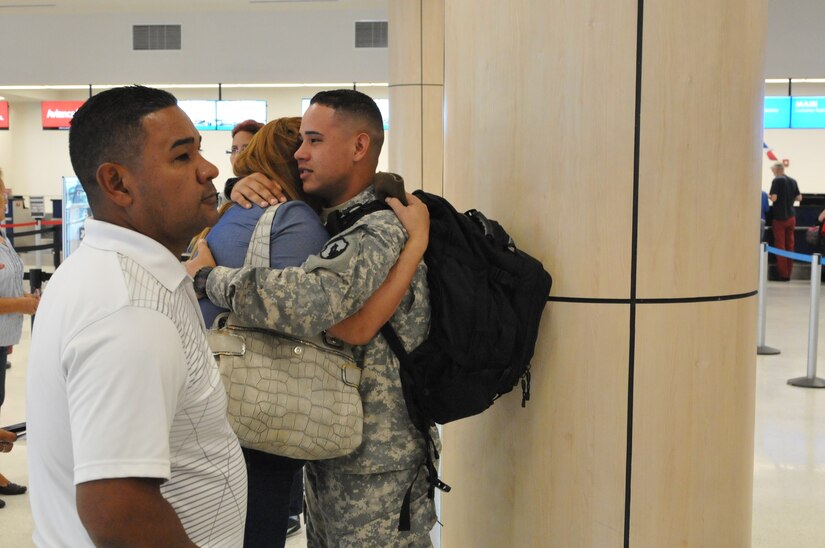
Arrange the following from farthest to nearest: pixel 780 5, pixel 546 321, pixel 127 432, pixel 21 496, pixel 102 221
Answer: pixel 780 5 < pixel 21 496 < pixel 546 321 < pixel 102 221 < pixel 127 432

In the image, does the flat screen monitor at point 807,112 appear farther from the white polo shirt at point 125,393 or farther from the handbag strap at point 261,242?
the white polo shirt at point 125,393

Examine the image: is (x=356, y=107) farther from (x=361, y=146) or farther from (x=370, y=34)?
(x=370, y=34)

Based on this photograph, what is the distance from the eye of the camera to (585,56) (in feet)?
6.83

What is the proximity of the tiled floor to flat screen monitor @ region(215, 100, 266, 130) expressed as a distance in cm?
852

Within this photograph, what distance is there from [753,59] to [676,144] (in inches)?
13.6

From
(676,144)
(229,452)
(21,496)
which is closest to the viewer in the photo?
(229,452)

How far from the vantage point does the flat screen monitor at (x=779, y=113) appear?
14.6 metres

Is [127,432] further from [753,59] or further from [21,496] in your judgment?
[21,496]

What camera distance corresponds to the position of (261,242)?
195 cm

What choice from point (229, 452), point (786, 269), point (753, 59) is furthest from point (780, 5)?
point (229, 452)

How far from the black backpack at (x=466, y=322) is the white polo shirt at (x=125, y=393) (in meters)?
0.75

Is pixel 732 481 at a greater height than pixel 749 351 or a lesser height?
lesser

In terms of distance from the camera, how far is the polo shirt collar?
1189mm

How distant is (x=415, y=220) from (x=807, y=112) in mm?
14672
